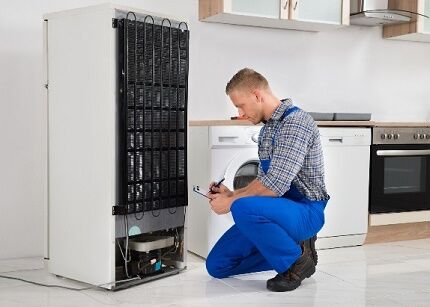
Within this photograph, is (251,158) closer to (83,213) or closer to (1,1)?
(83,213)

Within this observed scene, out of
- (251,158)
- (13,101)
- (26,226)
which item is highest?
(13,101)

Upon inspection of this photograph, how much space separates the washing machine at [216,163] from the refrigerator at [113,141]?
0.33 meters

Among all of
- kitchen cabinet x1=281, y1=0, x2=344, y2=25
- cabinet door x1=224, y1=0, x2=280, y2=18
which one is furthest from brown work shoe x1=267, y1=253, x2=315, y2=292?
kitchen cabinet x1=281, y1=0, x2=344, y2=25

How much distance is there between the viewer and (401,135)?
4.20 metres

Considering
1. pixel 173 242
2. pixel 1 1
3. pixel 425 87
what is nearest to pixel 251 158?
pixel 173 242

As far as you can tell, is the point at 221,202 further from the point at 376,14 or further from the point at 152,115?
the point at 376,14

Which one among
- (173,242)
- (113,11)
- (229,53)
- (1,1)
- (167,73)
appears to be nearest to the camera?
(113,11)

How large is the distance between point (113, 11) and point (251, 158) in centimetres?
125

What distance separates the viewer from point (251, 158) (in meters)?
3.67

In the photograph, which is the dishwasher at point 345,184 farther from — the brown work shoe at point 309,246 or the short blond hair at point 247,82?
the short blond hair at point 247,82

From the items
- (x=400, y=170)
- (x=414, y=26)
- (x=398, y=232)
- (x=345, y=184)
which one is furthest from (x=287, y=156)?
(x=414, y=26)

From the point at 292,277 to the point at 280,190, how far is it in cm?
46

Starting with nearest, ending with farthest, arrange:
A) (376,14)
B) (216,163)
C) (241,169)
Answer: (216,163)
(241,169)
(376,14)

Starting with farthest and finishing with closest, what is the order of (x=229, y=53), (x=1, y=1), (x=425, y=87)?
(x=425, y=87) → (x=229, y=53) → (x=1, y=1)
